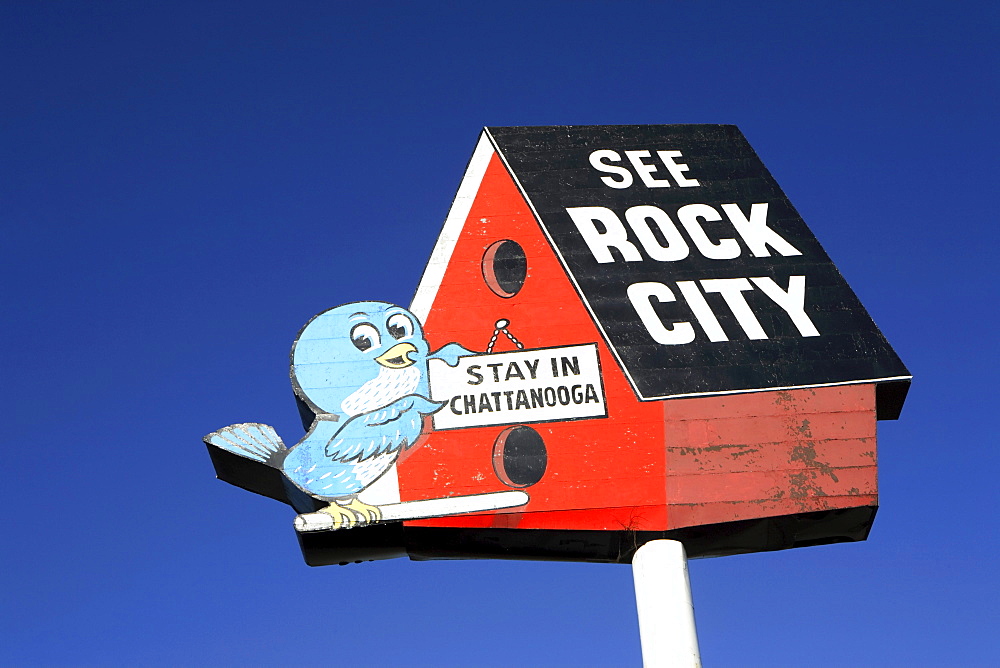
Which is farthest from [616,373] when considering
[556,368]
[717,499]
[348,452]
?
[348,452]

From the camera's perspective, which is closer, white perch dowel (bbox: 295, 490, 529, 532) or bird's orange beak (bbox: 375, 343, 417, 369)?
white perch dowel (bbox: 295, 490, 529, 532)

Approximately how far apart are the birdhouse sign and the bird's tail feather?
25 mm

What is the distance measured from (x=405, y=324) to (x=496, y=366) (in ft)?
4.18

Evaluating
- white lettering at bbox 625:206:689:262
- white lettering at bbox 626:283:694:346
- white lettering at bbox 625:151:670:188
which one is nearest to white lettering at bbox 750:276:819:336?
white lettering at bbox 625:206:689:262

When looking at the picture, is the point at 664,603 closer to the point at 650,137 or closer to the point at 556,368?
the point at 556,368

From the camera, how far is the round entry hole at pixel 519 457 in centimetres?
1664

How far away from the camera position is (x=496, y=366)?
1727cm

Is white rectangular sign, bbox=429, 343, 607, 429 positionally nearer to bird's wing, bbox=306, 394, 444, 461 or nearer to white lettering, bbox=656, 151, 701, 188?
bird's wing, bbox=306, 394, 444, 461

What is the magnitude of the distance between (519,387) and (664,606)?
314 cm

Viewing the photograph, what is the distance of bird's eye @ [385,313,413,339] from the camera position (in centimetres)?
1745

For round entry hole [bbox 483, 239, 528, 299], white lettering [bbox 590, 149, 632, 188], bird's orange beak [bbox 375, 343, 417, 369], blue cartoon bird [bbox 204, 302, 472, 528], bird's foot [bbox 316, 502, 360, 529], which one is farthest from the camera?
white lettering [bbox 590, 149, 632, 188]

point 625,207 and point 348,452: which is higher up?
point 625,207

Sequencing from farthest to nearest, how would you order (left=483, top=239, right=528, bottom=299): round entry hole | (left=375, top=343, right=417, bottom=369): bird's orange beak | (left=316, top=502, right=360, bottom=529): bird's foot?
(left=483, top=239, right=528, bottom=299): round entry hole
(left=375, top=343, right=417, bottom=369): bird's orange beak
(left=316, top=502, right=360, bottom=529): bird's foot

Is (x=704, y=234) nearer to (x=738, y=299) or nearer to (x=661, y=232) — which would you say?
(x=661, y=232)
